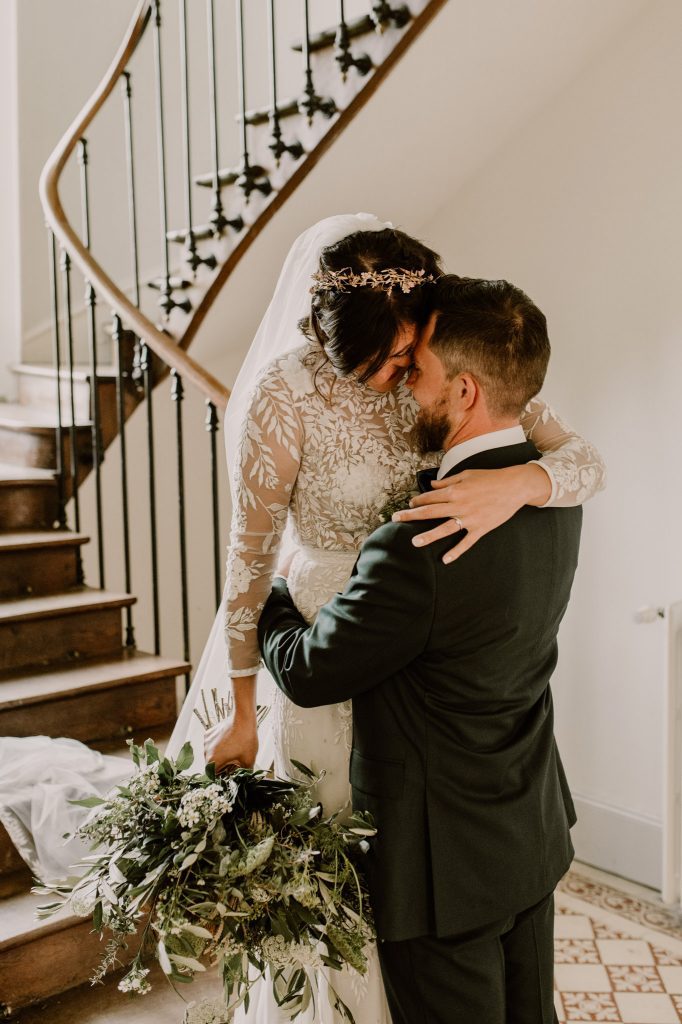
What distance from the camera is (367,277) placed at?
1.36m

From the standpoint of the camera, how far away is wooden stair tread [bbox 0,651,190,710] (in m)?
2.65

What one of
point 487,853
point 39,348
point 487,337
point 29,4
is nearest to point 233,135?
point 29,4

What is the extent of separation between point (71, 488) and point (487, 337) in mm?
2513

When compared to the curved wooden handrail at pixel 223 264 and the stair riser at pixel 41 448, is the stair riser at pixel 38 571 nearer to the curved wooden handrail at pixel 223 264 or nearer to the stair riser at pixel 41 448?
the stair riser at pixel 41 448

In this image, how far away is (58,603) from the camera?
3023 mm

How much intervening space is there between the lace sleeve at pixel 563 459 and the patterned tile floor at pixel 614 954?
5.17ft

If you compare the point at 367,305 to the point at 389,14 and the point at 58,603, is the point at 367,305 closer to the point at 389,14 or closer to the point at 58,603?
the point at 389,14

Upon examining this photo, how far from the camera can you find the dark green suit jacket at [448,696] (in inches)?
49.8

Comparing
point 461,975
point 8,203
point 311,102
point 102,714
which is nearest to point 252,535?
point 461,975

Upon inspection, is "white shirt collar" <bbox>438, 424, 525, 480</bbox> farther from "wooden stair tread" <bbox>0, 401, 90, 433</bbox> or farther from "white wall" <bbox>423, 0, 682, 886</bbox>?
"wooden stair tread" <bbox>0, 401, 90, 433</bbox>

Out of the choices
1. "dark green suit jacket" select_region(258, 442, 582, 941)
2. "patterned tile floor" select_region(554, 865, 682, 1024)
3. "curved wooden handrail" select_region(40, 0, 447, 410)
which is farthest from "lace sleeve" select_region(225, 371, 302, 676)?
"patterned tile floor" select_region(554, 865, 682, 1024)

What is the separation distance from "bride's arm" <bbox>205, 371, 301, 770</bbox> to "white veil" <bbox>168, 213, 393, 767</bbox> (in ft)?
0.19

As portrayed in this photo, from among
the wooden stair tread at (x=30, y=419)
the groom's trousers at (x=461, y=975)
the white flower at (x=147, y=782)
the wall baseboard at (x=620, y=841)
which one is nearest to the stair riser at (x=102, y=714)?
the wooden stair tread at (x=30, y=419)

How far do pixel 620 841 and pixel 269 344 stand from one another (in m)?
2.12
